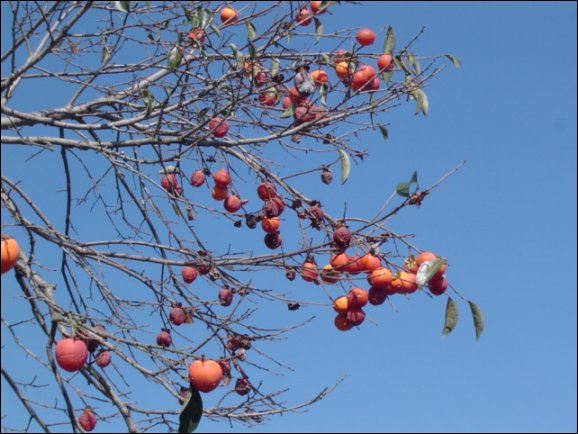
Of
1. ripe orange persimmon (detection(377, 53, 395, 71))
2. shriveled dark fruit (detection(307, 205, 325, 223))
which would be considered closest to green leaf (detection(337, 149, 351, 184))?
shriveled dark fruit (detection(307, 205, 325, 223))

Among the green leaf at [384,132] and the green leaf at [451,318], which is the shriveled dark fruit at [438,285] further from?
the green leaf at [384,132]

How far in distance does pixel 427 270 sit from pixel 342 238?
309 mm

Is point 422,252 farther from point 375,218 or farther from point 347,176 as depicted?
point 347,176

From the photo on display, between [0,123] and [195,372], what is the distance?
1.35 meters

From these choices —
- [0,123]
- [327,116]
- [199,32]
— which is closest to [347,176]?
[327,116]

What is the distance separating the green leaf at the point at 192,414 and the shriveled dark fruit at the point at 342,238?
0.65 m

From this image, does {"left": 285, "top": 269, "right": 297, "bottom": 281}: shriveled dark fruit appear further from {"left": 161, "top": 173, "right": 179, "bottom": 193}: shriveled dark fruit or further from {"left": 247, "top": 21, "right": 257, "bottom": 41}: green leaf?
{"left": 247, "top": 21, "right": 257, "bottom": 41}: green leaf

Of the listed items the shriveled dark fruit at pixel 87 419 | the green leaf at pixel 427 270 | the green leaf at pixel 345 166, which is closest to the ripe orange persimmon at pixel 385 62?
the green leaf at pixel 345 166

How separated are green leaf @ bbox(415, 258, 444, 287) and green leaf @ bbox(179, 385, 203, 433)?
2.47 ft

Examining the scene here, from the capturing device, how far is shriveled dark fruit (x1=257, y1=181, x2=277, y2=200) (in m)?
3.18

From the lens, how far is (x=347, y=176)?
10.3 ft

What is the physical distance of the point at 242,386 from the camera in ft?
9.28

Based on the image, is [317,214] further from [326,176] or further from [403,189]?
[403,189]

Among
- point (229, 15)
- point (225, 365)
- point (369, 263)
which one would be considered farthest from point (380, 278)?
point (229, 15)
